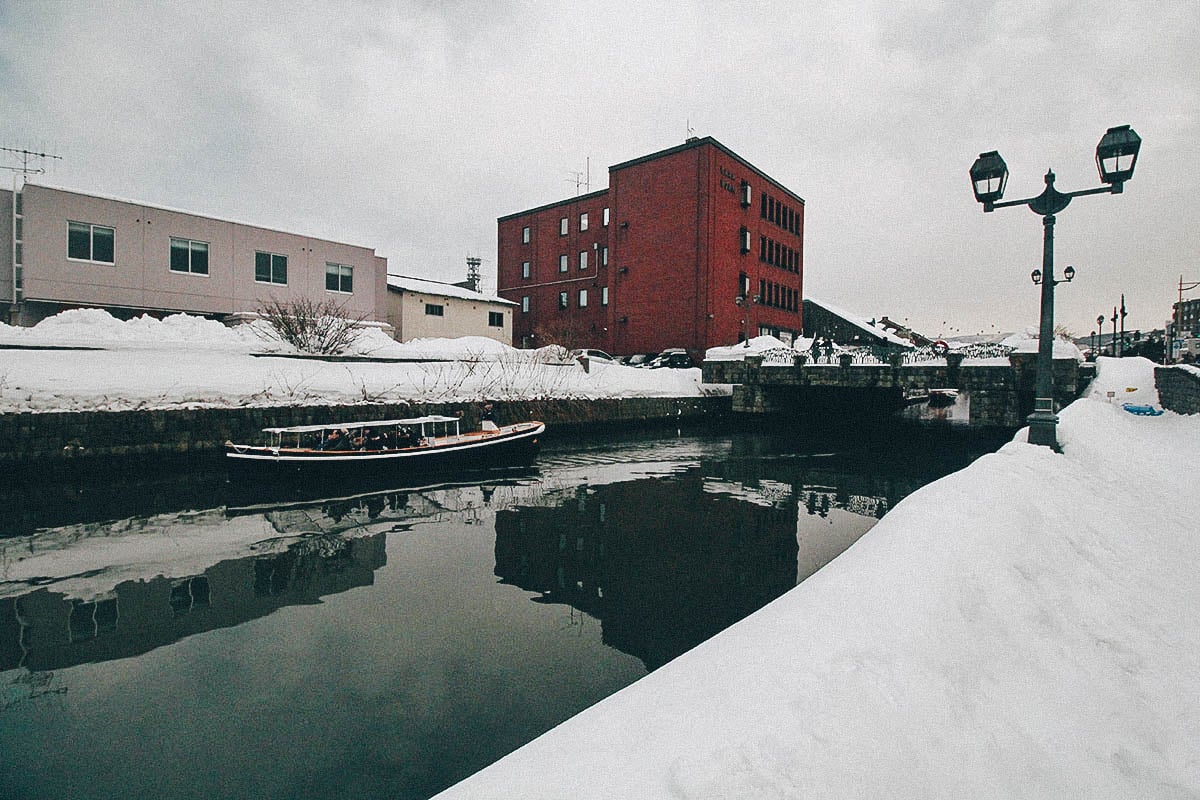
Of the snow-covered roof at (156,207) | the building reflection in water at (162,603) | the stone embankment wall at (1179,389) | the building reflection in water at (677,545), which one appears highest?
the snow-covered roof at (156,207)

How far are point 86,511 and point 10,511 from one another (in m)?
Answer: 1.54

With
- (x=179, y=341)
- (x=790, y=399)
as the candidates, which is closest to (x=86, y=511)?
(x=179, y=341)

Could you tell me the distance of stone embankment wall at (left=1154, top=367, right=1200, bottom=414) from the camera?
59.7ft

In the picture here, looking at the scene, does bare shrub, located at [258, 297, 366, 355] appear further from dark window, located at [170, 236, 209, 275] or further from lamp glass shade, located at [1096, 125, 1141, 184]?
lamp glass shade, located at [1096, 125, 1141, 184]

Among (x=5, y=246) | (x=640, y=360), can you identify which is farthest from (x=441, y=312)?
(x=5, y=246)

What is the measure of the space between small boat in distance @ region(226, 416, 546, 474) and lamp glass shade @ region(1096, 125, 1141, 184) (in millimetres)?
15746

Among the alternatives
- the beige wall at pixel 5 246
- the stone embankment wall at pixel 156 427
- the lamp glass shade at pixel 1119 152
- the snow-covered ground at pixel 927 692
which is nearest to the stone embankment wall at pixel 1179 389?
the lamp glass shade at pixel 1119 152

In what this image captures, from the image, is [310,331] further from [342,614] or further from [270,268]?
[342,614]

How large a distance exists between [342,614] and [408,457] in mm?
9056

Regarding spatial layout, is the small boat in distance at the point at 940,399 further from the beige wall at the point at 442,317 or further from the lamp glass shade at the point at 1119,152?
the lamp glass shade at the point at 1119,152

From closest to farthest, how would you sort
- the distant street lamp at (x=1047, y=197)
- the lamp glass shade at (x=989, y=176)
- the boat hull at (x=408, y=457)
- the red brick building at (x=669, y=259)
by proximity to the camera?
the distant street lamp at (x=1047, y=197)
the lamp glass shade at (x=989, y=176)
the boat hull at (x=408, y=457)
the red brick building at (x=669, y=259)

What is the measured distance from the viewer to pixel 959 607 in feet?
13.6

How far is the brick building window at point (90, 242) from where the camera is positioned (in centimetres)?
2784

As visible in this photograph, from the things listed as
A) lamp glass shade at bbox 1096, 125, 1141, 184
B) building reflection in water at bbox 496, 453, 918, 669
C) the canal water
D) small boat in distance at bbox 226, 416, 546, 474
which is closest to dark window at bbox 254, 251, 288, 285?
small boat in distance at bbox 226, 416, 546, 474
